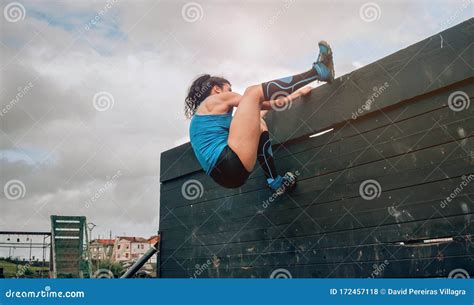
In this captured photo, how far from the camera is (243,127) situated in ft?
14.7

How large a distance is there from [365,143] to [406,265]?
1002 mm

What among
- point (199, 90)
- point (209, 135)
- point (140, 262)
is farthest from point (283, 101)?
point (140, 262)

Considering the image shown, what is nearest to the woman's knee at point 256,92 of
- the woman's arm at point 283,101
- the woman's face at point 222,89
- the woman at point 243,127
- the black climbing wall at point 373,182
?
the woman at point 243,127

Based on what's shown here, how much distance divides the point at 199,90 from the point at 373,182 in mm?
2461

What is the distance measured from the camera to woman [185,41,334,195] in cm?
435

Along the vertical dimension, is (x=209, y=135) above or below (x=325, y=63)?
below

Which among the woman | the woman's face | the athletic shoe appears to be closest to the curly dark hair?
the woman's face

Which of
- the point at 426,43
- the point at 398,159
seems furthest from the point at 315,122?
the point at 426,43

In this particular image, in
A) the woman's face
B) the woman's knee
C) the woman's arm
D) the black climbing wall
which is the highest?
the woman's face

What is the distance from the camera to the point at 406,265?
10.9 ft

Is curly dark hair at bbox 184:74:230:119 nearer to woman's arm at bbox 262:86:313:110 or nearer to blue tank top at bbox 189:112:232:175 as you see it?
blue tank top at bbox 189:112:232:175

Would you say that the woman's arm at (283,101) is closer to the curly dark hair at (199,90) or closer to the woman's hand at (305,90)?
the woman's hand at (305,90)

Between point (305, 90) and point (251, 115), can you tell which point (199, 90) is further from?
point (305, 90)
